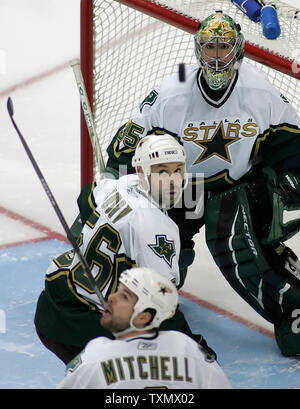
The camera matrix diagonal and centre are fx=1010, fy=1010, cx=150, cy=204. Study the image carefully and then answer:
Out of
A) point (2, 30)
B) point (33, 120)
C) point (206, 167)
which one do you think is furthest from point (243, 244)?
point (2, 30)

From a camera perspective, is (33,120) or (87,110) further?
(33,120)

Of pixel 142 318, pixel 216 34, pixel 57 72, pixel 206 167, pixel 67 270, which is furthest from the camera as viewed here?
pixel 57 72

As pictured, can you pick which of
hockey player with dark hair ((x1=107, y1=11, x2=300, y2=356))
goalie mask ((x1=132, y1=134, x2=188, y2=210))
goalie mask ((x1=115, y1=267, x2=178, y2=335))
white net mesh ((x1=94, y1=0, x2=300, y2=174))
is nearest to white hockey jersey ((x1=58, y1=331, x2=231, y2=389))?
goalie mask ((x1=115, y1=267, x2=178, y2=335))

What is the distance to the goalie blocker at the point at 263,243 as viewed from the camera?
3381 mm

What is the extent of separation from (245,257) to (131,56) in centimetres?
117

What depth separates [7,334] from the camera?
138 inches

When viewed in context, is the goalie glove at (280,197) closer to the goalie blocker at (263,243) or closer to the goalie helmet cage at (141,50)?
the goalie blocker at (263,243)

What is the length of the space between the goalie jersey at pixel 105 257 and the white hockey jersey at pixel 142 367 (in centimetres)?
48

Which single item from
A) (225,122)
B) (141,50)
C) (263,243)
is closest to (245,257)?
(263,243)

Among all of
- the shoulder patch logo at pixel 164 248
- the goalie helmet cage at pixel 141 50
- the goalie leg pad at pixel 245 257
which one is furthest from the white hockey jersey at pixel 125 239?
the goalie helmet cage at pixel 141 50

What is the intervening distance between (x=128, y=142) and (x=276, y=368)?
0.89m

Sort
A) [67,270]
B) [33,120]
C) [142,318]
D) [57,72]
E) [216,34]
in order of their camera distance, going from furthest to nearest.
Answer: [57,72]
[33,120]
[216,34]
[67,270]
[142,318]

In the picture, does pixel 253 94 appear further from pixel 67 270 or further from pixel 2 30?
pixel 2 30

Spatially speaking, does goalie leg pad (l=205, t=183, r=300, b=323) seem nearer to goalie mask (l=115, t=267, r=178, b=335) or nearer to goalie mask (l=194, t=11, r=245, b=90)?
goalie mask (l=194, t=11, r=245, b=90)
